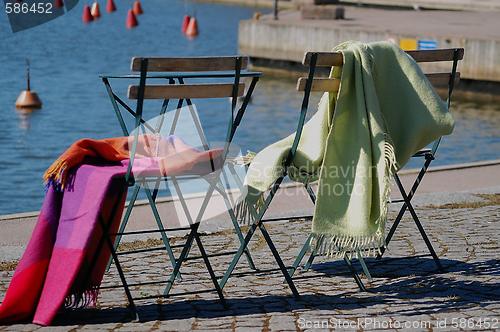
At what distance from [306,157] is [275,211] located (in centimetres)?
269

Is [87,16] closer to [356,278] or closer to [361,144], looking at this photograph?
[356,278]

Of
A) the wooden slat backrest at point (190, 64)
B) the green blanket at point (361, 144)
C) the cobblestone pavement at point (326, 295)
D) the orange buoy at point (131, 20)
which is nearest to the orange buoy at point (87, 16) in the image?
the orange buoy at point (131, 20)

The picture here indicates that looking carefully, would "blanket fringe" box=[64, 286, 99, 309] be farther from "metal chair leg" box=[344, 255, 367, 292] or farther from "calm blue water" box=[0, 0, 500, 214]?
"calm blue water" box=[0, 0, 500, 214]

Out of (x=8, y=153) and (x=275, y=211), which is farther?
(x=8, y=153)

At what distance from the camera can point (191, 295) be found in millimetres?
5953

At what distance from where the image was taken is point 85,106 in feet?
76.4

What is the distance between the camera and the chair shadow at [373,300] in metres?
5.57

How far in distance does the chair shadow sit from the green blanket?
0.28 m

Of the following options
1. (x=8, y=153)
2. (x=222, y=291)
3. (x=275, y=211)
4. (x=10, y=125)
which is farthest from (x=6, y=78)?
(x=222, y=291)

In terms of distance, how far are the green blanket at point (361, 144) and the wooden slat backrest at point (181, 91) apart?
45 centimetres

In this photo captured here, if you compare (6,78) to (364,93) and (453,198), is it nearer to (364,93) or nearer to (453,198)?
(453,198)

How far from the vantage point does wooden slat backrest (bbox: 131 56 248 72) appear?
17.7 feet

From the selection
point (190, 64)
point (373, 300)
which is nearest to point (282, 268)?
point (373, 300)

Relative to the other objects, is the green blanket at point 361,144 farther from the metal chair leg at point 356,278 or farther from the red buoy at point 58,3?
the red buoy at point 58,3
